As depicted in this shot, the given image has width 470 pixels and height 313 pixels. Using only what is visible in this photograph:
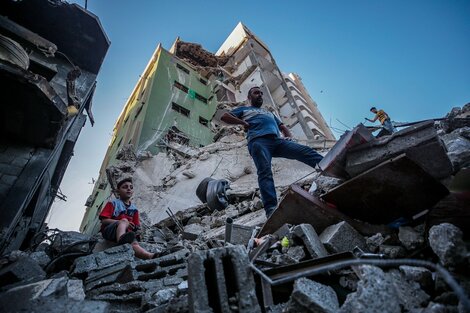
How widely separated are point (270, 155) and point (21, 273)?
3.03m

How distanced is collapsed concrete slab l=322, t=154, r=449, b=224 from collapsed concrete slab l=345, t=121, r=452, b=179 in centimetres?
10

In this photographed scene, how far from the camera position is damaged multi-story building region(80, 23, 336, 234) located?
1537cm

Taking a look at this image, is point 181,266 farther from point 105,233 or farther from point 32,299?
point 105,233

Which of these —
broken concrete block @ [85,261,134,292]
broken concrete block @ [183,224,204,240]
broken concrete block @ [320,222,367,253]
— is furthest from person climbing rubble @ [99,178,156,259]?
broken concrete block @ [320,222,367,253]

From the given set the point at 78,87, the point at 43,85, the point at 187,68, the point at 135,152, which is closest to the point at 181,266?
the point at 43,85

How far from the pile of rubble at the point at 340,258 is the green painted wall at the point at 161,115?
11.8 meters

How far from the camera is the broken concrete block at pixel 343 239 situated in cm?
180

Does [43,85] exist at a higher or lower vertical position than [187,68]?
lower

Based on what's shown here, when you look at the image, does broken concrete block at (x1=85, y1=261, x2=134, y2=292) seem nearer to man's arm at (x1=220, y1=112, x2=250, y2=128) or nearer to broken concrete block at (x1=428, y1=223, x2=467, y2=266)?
man's arm at (x1=220, y1=112, x2=250, y2=128)

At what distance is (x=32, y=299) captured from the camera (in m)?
1.66

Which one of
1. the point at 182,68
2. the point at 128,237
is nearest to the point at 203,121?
the point at 182,68

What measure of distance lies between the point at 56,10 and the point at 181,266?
27.7 feet

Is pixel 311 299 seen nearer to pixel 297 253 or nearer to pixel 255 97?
pixel 297 253

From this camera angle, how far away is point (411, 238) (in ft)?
5.08
